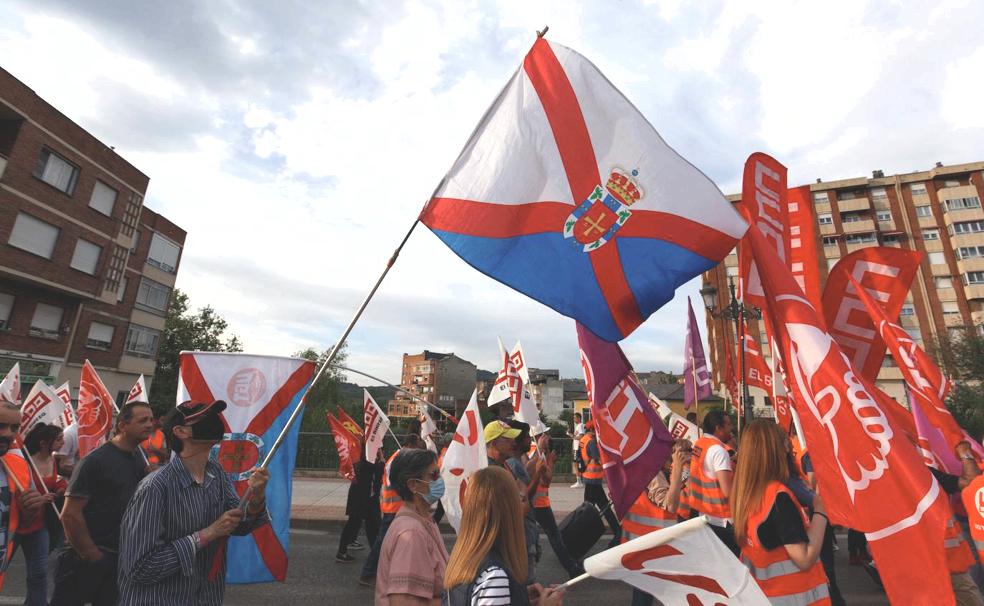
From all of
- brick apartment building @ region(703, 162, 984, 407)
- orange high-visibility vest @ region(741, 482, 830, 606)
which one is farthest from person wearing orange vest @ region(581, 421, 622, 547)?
brick apartment building @ region(703, 162, 984, 407)

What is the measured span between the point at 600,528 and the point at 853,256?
3551 mm

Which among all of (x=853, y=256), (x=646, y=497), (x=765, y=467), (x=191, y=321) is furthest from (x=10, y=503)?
(x=191, y=321)

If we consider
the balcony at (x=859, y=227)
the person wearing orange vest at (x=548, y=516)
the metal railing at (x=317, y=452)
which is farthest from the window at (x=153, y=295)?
the balcony at (x=859, y=227)

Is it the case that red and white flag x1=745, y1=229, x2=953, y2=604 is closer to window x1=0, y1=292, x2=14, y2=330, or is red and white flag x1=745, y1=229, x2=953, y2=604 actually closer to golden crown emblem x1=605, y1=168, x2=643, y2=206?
golden crown emblem x1=605, y1=168, x2=643, y2=206

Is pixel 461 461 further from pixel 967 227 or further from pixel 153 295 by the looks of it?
pixel 967 227

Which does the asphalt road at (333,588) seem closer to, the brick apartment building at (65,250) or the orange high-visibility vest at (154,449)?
the orange high-visibility vest at (154,449)

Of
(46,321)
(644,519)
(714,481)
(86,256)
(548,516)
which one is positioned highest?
(86,256)

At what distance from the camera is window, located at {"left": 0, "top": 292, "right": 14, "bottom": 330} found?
22.4m

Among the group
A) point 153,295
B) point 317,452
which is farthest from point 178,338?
point 317,452

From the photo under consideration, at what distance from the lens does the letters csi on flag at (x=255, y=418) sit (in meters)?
3.74

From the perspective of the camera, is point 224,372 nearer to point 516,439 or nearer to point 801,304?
point 516,439

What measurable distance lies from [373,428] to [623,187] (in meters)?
6.70

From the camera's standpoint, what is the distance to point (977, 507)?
4.08 m

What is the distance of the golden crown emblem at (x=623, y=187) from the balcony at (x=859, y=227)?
53.5 m
